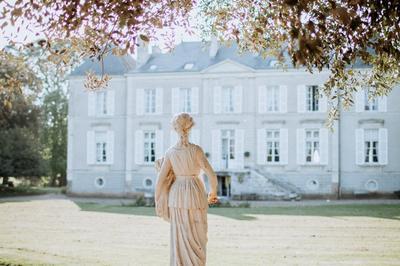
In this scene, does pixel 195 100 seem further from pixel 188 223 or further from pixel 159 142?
pixel 188 223

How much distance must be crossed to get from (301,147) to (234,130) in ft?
11.9

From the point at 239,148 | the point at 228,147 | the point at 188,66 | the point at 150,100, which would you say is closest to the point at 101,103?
the point at 150,100

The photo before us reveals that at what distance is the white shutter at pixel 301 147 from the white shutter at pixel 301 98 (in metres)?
1.08

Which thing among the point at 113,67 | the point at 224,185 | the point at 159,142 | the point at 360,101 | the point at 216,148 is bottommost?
the point at 224,185

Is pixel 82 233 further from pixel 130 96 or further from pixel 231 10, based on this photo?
pixel 130 96

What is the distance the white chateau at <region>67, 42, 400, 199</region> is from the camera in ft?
90.5

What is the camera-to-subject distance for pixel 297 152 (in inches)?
1106

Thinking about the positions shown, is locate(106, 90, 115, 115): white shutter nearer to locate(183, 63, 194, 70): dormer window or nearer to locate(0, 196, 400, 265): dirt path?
locate(183, 63, 194, 70): dormer window

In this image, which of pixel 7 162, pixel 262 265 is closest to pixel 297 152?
pixel 7 162

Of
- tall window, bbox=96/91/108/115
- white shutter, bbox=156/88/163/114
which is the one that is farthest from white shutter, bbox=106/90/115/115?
white shutter, bbox=156/88/163/114

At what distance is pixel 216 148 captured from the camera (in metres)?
29.0

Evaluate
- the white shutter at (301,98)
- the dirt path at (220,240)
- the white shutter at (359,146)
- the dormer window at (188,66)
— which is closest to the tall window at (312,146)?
the white shutter at (301,98)

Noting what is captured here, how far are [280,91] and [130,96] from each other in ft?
27.1

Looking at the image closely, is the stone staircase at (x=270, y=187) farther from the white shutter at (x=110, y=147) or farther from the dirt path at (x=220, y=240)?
the dirt path at (x=220, y=240)
